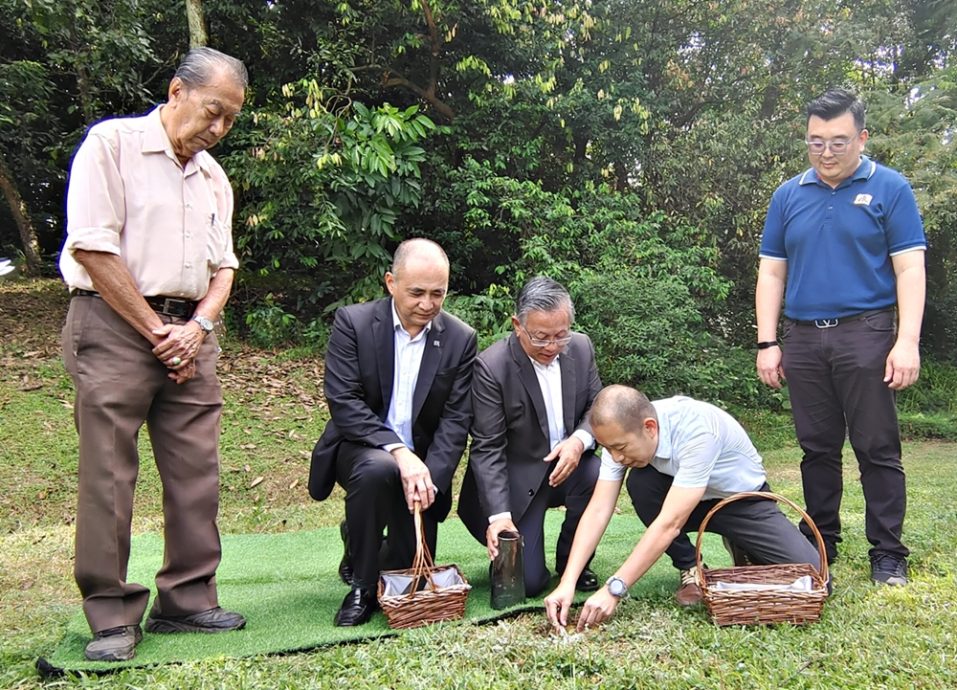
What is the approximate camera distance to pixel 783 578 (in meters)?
2.96

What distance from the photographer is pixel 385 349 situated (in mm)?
3354

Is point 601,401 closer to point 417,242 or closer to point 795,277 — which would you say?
point 417,242

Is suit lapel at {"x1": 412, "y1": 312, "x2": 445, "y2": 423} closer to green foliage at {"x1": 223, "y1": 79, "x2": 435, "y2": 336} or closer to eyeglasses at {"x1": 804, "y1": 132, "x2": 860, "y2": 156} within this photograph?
eyeglasses at {"x1": 804, "y1": 132, "x2": 860, "y2": 156}

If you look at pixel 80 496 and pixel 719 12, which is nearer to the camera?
pixel 80 496

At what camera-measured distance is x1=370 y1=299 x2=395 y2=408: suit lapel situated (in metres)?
3.35

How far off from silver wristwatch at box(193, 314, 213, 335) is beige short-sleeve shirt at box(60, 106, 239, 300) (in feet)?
0.24

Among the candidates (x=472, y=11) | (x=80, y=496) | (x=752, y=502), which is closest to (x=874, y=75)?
(x=472, y=11)

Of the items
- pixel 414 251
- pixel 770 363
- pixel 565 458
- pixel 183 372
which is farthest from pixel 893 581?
pixel 183 372

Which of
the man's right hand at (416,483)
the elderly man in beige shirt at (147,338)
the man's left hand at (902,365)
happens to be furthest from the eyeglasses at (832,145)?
the elderly man in beige shirt at (147,338)

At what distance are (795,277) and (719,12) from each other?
24.5 ft

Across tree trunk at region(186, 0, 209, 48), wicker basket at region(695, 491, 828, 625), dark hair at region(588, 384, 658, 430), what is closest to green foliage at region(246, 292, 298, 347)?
tree trunk at region(186, 0, 209, 48)

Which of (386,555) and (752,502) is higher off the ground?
(752,502)

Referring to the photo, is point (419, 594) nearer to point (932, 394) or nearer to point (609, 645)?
point (609, 645)

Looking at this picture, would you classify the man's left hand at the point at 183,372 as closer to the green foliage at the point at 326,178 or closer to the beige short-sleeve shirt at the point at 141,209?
the beige short-sleeve shirt at the point at 141,209
